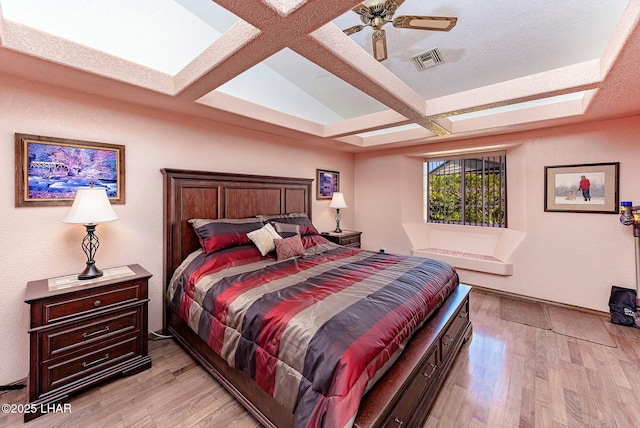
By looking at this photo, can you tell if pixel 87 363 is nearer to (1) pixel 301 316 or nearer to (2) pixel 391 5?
(1) pixel 301 316

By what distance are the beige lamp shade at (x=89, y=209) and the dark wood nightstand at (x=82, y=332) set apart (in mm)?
460

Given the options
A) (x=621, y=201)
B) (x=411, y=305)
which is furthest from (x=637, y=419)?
(x=621, y=201)

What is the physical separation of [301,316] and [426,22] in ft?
7.03

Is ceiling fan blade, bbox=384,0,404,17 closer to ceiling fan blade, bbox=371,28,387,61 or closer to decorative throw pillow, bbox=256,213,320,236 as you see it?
ceiling fan blade, bbox=371,28,387,61

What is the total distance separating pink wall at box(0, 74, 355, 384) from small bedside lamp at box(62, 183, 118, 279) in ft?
0.99

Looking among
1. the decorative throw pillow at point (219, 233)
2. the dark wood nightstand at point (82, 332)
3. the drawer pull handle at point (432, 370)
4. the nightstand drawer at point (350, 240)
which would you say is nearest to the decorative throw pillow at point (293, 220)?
the decorative throw pillow at point (219, 233)

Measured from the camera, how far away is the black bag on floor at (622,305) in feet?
9.35

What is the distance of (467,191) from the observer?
15.6ft

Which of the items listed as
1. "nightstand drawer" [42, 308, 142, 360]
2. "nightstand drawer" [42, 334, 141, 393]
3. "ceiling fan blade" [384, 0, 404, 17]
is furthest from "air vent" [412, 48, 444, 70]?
"nightstand drawer" [42, 334, 141, 393]

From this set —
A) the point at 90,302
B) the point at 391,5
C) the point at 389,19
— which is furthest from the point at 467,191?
the point at 90,302

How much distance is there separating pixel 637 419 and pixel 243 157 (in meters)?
3.95

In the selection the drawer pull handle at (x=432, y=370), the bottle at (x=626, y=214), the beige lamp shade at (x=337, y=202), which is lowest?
the drawer pull handle at (x=432, y=370)

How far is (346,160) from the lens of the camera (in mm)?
5168

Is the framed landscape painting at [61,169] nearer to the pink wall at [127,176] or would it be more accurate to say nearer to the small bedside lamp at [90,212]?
the pink wall at [127,176]
